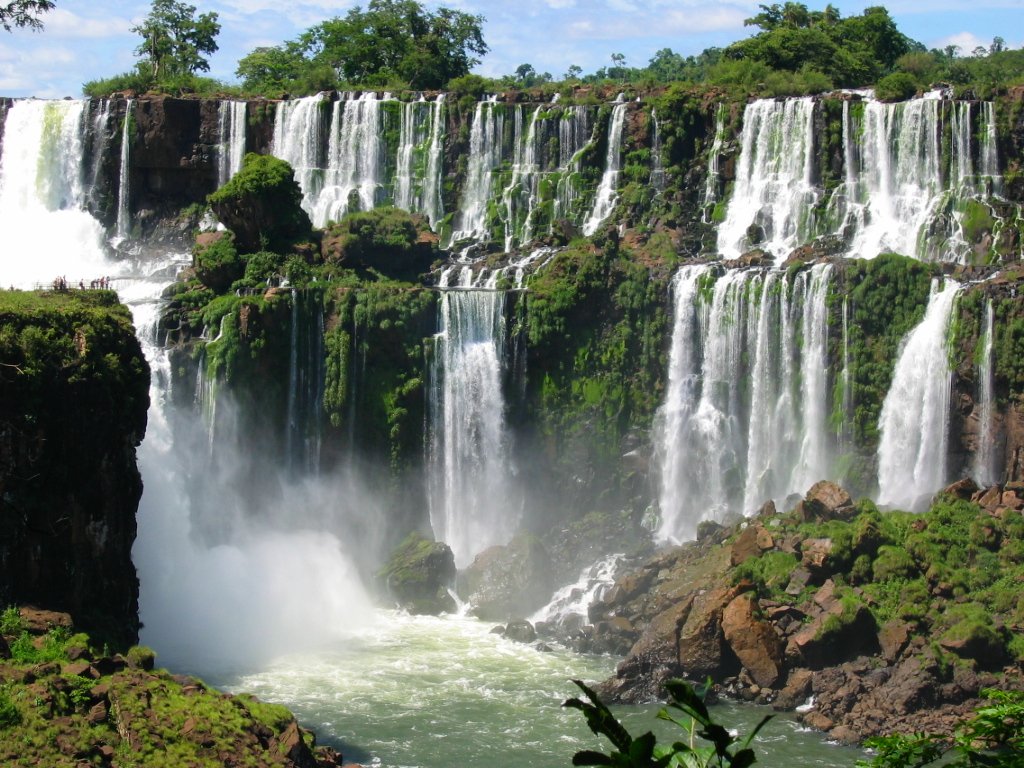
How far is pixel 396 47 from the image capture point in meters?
72.4

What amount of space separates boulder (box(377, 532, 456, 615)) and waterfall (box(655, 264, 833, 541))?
7.36 metres

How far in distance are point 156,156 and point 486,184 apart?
13499 millimetres

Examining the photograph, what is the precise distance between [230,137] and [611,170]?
15.5m

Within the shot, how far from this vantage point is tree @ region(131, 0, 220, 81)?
251 ft

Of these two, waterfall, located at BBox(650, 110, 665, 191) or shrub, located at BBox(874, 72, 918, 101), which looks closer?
shrub, located at BBox(874, 72, 918, 101)

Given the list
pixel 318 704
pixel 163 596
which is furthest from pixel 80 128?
pixel 318 704

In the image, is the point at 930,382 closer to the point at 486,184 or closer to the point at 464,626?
the point at 464,626

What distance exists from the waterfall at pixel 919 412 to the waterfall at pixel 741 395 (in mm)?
2072

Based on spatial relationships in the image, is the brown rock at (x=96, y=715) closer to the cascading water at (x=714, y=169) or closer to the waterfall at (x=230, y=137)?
the cascading water at (x=714, y=169)

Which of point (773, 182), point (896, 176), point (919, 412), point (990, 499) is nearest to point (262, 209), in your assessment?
point (773, 182)

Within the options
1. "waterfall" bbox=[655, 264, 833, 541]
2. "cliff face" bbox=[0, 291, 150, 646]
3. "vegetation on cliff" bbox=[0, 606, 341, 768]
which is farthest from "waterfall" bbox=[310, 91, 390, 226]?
"vegetation on cliff" bbox=[0, 606, 341, 768]

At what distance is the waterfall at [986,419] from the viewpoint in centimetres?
4106

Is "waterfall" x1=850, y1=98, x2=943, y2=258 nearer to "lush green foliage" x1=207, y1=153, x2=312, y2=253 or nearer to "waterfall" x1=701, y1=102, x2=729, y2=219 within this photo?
"waterfall" x1=701, y1=102, x2=729, y2=219

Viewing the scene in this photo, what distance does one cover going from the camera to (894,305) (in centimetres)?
4366
